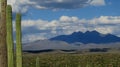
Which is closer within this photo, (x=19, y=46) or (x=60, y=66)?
(x=19, y=46)

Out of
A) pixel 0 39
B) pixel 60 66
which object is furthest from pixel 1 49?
pixel 60 66

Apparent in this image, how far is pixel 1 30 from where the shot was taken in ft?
36.1

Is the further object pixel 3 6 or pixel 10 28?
pixel 10 28

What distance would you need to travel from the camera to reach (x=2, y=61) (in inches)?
432

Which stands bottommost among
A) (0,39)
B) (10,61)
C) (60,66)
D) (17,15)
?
(60,66)

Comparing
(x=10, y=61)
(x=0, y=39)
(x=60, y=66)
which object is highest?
(x=0, y=39)

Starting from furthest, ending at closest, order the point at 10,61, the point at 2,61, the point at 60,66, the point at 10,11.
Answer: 1. the point at 60,66
2. the point at 10,61
3. the point at 10,11
4. the point at 2,61

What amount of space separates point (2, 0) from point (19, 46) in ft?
6.13

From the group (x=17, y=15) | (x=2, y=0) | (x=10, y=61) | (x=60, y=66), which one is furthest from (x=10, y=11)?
(x=60, y=66)

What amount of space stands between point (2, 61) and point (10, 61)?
2187mm

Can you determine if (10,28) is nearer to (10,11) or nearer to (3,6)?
(10,11)

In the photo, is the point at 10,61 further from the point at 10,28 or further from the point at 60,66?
the point at 60,66

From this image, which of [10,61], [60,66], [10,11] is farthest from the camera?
[60,66]

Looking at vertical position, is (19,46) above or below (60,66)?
above
